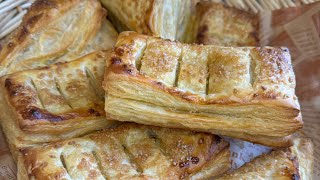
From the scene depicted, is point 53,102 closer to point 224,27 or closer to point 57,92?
point 57,92

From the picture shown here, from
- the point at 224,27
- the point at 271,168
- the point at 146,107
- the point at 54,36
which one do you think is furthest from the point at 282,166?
the point at 54,36

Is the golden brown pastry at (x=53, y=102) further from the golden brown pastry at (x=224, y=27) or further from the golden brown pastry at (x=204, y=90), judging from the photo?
the golden brown pastry at (x=224, y=27)

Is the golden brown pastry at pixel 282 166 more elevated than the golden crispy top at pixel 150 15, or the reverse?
the golden crispy top at pixel 150 15

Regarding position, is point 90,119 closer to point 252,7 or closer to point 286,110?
point 286,110

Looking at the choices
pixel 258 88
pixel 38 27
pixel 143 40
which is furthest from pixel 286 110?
pixel 38 27

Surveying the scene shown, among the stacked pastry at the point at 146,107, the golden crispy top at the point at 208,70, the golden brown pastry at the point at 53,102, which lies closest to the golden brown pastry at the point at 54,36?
the stacked pastry at the point at 146,107

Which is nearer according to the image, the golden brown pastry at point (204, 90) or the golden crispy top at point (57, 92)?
the golden brown pastry at point (204, 90)

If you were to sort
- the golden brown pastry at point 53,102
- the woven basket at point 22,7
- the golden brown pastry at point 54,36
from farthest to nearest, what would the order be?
the woven basket at point 22,7 < the golden brown pastry at point 54,36 < the golden brown pastry at point 53,102

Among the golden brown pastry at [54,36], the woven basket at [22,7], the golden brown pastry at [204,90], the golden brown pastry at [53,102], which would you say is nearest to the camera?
the golden brown pastry at [204,90]
